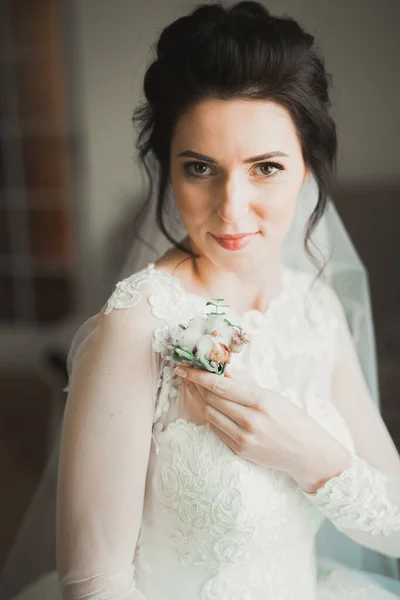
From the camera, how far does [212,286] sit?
1.07 meters

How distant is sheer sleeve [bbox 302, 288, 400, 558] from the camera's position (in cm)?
99

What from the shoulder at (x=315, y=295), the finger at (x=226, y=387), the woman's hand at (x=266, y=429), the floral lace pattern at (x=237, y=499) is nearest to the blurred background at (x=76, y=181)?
the shoulder at (x=315, y=295)

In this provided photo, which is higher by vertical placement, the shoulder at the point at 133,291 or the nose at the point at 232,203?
the nose at the point at 232,203

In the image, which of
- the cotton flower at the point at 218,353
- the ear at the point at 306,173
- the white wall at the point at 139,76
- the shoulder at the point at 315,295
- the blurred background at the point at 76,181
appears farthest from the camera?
the blurred background at the point at 76,181

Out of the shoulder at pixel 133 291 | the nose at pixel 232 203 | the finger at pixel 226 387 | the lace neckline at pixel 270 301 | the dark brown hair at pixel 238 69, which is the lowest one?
the finger at pixel 226 387

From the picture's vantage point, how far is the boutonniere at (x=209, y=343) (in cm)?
81

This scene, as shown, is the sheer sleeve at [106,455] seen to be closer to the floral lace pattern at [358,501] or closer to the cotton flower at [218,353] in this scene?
the cotton flower at [218,353]

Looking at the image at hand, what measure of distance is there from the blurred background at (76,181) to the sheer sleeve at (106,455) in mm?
1351

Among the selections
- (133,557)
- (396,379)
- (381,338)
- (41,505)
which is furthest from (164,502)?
(381,338)

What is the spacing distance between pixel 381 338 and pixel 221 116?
183 cm

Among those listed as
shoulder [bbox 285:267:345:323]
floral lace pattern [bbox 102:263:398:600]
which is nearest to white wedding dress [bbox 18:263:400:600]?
floral lace pattern [bbox 102:263:398:600]

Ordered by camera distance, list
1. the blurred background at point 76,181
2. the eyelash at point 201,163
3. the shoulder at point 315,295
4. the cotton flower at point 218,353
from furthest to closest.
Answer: the blurred background at point 76,181 → the shoulder at point 315,295 → the eyelash at point 201,163 → the cotton flower at point 218,353

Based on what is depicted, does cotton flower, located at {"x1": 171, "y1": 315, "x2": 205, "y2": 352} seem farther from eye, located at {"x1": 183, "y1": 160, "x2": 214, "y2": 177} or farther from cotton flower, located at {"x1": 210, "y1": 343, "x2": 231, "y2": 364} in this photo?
eye, located at {"x1": 183, "y1": 160, "x2": 214, "y2": 177}

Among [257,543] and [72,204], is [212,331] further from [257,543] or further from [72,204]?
[72,204]
